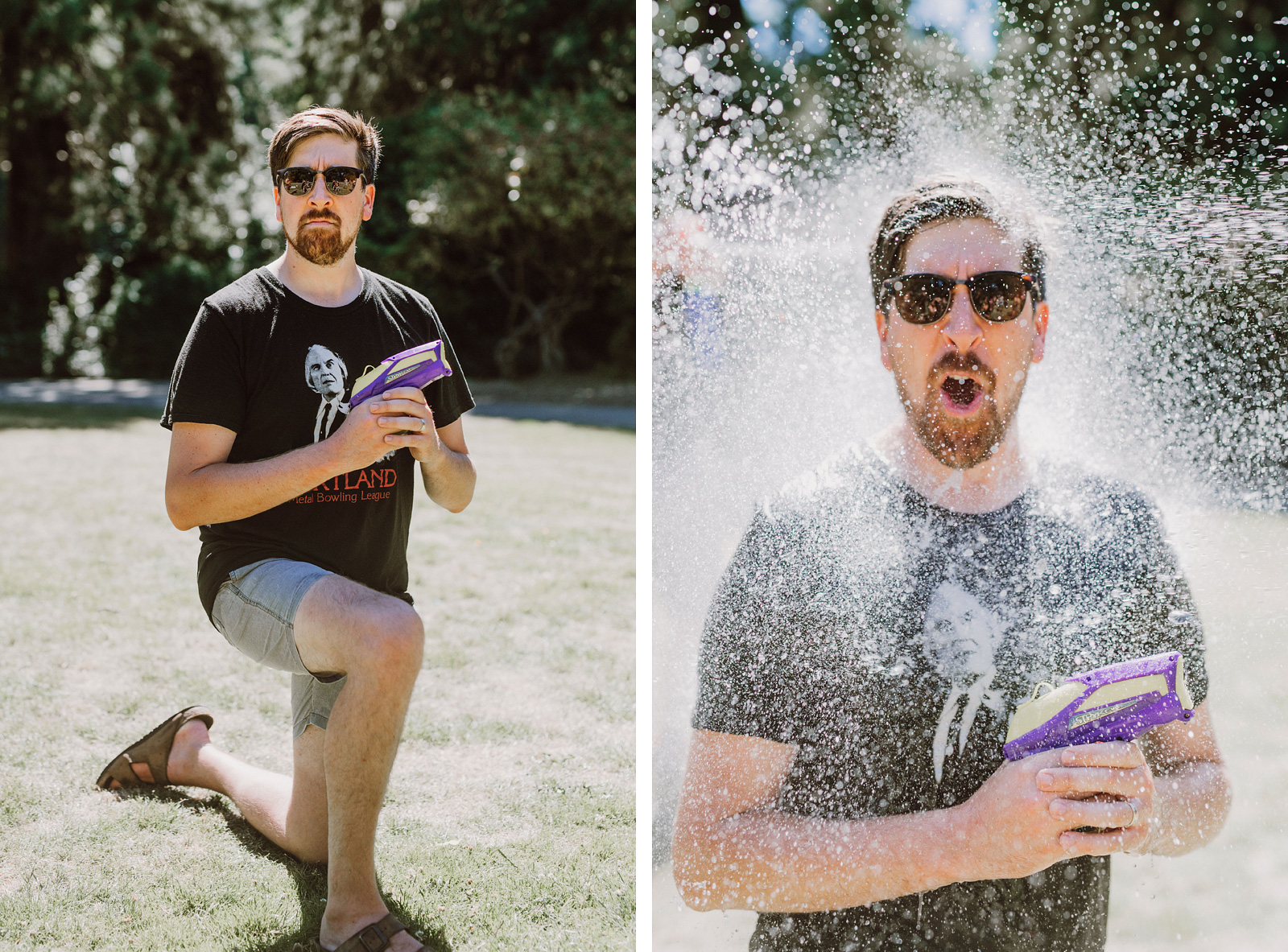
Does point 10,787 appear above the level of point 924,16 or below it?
below

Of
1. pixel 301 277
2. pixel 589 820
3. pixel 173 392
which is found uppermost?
pixel 301 277

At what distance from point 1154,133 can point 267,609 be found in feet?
5.03

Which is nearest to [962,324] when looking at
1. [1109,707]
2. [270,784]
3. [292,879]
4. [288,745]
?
[1109,707]

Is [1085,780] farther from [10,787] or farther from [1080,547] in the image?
[10,787]

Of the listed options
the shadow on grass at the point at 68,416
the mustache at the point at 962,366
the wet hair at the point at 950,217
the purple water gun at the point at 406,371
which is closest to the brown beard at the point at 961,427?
the mustache at the point at 962,366

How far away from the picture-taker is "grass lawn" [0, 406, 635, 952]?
6.72 ft

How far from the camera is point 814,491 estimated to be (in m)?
1.53

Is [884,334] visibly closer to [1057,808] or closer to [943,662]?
[943,662]

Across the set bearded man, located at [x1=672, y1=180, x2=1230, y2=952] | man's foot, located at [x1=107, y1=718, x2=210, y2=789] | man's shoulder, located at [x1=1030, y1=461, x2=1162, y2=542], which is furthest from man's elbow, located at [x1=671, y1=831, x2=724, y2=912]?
man's foot, located at [x1=107, y1=718, x2=210, y2=789]

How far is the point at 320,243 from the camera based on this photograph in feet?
6.53

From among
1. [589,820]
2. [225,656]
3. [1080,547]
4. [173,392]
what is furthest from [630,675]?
[1080,547]

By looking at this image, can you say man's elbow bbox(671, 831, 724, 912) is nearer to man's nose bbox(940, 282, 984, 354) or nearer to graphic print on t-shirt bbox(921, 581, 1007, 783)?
graphic print on t-shirt bbox(921, 581, 1007, 783)

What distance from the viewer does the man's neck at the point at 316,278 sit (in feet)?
6.63

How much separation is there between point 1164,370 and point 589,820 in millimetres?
1547
